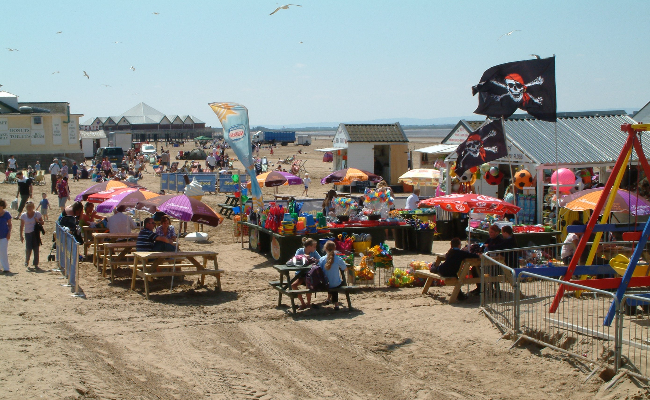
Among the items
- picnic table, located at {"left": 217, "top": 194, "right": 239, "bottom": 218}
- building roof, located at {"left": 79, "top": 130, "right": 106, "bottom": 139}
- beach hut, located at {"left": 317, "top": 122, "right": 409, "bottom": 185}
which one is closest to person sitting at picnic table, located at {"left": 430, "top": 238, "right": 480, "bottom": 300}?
picnic table, located at {"left": 217, "top": 194, "right": 239, "bottom": 218}

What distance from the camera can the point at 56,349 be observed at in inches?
265

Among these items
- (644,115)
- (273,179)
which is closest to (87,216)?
(273,179)

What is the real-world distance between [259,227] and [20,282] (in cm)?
520

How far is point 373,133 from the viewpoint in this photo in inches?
1189

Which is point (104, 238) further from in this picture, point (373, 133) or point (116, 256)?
point (373, 133)

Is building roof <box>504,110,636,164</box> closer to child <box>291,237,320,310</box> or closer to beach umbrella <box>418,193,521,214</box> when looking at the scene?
beach umbrella <box>418,193,521,214</box>

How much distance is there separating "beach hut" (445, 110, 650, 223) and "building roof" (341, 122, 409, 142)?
34.0 feet

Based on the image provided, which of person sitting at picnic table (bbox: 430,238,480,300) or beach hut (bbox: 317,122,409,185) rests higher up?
beach hut (bbox: 317,122,409,185)

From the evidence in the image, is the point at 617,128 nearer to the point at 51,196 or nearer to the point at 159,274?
the point at 159,274

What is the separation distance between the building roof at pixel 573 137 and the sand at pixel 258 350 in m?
8.05

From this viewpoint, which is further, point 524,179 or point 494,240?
point 524,179

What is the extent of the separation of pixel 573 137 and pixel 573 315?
11178 millimetres

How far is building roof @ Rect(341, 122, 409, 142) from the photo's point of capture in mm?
29703

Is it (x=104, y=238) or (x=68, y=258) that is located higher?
(x=104, y=238)
